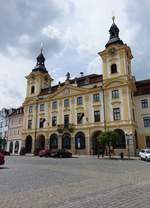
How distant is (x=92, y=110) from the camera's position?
44312 mm

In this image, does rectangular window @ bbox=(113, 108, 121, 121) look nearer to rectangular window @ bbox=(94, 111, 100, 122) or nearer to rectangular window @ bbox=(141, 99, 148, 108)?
rectangular window @ bbox=(94, 111, 100, 122)

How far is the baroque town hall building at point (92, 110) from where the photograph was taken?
40.3 metres

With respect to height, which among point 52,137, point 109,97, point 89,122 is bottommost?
point 52,137

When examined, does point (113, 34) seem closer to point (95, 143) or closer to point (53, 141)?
point (95, 143)

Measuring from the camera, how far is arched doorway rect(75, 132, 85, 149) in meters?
43.7

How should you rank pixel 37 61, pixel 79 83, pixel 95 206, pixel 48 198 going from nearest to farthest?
pixel 95 206 < pixel 48 198 < pixel 79 83 < pixel 37 61

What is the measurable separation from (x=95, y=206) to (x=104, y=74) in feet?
137

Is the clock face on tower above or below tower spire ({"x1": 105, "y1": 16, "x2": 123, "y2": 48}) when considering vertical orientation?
below

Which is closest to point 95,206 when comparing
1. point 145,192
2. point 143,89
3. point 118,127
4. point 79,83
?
point 145,192

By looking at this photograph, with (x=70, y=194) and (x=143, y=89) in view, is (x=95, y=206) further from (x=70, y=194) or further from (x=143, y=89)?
(x=143, y=89)

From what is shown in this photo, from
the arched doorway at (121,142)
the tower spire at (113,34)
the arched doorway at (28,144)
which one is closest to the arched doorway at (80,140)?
the arched doorway at (121,142)

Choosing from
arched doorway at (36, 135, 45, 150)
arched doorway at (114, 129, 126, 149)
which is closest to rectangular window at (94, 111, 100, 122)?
arched doorway at (114, 129, 126, 149)

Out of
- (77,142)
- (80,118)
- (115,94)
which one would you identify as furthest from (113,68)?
(77,142)

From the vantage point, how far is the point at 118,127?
39.9m
